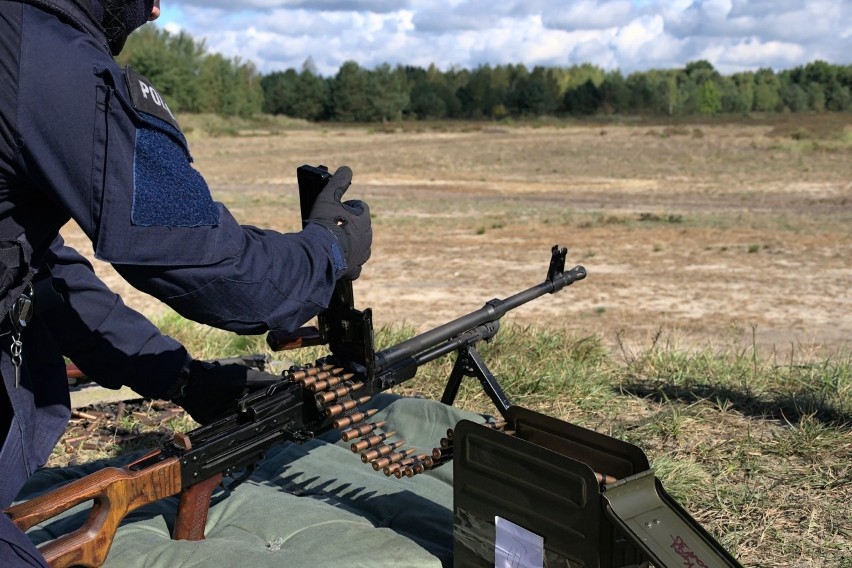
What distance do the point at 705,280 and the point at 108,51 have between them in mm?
8792

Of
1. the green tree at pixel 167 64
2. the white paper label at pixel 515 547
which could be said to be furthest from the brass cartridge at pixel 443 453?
the green tree at pixel 167 64

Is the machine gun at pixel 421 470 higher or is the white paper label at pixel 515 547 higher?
the machine gun at pixel 421 470

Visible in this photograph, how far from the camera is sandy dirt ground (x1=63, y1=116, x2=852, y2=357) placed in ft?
27.8

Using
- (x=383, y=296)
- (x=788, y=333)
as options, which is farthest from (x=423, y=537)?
(x=383, y=296)

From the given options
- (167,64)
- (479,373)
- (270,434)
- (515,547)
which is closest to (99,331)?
(270,434)

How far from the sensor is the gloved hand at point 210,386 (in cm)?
359

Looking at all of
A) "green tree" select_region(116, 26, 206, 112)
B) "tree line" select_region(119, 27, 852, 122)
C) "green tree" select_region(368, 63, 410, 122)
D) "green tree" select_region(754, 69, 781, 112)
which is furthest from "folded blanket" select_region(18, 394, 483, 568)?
"green tree" select_region(754, 69, 781, 112)

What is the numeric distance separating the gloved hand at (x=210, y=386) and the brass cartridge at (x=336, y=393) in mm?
700

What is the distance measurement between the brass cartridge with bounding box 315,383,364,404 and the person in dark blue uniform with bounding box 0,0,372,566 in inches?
19.9

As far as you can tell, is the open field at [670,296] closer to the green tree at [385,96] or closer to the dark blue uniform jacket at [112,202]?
the dark blue uniform jacket at [112,202]

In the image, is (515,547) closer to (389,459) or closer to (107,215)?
(389,459)

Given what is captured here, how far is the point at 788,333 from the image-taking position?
7.79m

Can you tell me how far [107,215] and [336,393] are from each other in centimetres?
117

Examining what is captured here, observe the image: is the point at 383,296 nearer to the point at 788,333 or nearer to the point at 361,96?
the point at 788,333
